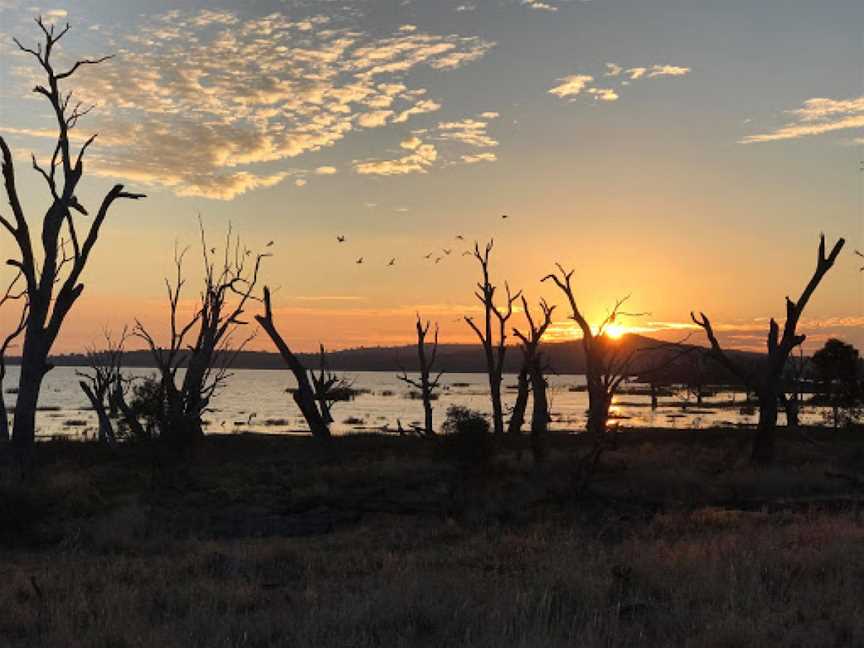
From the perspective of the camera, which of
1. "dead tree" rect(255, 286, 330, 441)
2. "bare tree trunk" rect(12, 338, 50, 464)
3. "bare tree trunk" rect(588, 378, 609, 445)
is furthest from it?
"dead tree" rect(255, 286, 330, 441)

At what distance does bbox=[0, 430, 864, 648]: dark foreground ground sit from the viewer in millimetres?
7828

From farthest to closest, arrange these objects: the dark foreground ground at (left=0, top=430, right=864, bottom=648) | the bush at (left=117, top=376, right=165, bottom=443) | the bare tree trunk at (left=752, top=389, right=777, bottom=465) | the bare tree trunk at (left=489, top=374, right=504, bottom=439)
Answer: the bare tree trunk at (left=489, top=374, right=504, bottom=439), the bare tree trunk at (left=752, top=389, right=777, bottom=465), the bush at (left=117, top=376, right=165, bottom=443), the dark foreground ground at (left=0, top=430, right=864, bottom=648)

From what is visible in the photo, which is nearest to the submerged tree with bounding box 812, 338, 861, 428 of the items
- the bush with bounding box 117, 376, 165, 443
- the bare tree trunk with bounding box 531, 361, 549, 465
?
the bare tree trunk with bounding box 531, 361, 549, 465

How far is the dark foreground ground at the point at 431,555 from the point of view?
25.7ft

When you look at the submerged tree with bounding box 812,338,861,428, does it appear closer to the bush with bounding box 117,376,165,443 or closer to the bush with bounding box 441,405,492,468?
the bush with bounding box 441,405,492,468

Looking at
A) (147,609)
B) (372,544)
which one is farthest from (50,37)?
(147,609)

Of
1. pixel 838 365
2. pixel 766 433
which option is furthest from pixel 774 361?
pixel 838 365

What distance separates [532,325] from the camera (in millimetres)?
32438

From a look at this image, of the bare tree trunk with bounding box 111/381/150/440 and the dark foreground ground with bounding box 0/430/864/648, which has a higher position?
the bare tree trunk with bounding box 111/381/150/440

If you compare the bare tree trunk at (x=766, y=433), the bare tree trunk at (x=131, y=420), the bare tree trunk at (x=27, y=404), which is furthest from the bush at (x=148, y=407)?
the bare tree trunk at (x=766, y=433)

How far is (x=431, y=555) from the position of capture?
1216cm

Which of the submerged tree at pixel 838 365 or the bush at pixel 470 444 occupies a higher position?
the submerged tree at pixel 838 365

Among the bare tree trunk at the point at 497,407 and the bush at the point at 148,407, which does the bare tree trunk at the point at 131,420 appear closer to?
the bush at the point at 148,407

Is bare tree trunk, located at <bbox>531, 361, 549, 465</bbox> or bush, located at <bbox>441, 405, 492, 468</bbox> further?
bare tree trunk, located at <bbox>531, 361, 549, 465</bbox>
